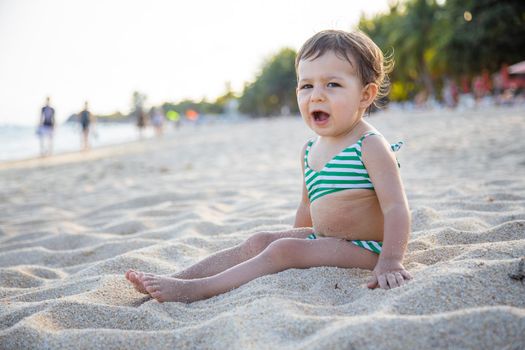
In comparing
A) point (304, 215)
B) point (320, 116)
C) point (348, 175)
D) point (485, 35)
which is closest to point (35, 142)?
point (485, 35)

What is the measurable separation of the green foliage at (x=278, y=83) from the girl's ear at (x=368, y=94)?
Result: 185 feet

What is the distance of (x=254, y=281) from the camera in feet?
6.25

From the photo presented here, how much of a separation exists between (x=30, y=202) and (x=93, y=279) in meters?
3.30

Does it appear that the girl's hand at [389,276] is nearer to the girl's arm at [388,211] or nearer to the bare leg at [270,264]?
the girl's arm at [388,211]

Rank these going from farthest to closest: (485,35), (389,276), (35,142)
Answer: (35,142) → (485,35) → (389,276)

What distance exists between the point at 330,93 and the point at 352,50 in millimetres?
215

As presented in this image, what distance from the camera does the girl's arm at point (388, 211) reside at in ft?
5.81

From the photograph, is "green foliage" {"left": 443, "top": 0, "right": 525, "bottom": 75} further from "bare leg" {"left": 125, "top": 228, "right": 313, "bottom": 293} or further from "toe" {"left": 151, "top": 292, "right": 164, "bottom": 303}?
"toe" {"left": 151, "top": 292, "right": 164, "bottom": 303}

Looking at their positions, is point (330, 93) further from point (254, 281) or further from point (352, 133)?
point (254, 281)

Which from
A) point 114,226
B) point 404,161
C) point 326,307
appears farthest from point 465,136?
point 326,307

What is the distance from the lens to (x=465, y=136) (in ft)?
25.9

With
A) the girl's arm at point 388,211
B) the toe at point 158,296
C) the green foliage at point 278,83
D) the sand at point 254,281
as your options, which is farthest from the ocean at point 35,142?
the green foliage at point 278,83

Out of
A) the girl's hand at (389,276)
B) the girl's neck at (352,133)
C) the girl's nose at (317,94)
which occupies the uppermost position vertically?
the girl's nose at (317,94)

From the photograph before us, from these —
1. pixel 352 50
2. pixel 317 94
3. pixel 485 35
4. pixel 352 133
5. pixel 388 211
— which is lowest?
pixel 388 211
